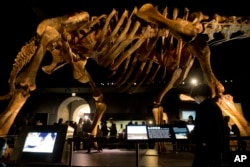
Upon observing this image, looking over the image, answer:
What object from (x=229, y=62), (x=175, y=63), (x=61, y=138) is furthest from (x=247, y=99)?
(x=61, y=138)

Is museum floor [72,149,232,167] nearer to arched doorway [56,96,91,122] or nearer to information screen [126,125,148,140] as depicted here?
information screen [126,125,148,140]

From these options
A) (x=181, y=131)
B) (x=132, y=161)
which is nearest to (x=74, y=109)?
(x=132, y=161)

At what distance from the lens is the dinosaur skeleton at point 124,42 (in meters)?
4.99

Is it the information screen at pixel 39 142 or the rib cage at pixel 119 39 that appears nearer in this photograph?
the information screen at pixel 39 142

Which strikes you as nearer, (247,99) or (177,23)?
(177,23)

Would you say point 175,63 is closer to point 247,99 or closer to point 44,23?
point 44,23

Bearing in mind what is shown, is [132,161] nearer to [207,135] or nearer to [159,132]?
[159,132]

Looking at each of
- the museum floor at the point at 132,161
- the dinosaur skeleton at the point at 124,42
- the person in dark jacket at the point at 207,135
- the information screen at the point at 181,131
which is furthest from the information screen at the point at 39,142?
the information screen at the point at 181,131

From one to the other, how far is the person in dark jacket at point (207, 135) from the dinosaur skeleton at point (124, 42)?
96.4 inches

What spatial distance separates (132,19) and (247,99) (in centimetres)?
1105

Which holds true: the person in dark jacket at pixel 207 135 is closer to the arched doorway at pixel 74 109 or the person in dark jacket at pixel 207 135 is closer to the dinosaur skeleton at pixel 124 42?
the dinosaur skeleton at pixel 124 42

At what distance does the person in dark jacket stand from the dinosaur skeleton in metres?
2.45

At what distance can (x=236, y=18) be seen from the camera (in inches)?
225

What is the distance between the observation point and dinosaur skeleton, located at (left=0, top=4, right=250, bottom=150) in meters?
4.99
